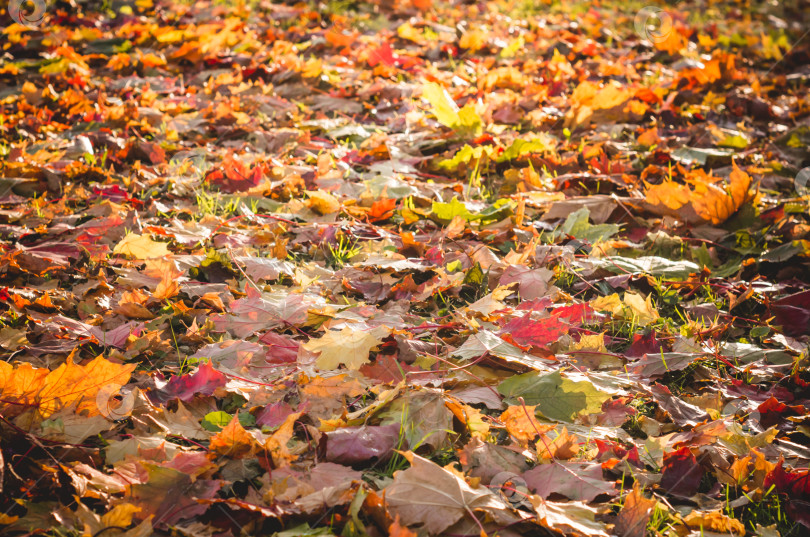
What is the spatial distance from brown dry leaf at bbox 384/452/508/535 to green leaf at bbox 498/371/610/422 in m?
0.35

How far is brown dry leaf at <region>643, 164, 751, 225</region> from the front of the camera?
237cm

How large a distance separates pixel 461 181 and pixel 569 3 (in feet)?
14.1

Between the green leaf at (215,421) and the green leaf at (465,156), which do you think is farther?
the green leaf at (465,156)

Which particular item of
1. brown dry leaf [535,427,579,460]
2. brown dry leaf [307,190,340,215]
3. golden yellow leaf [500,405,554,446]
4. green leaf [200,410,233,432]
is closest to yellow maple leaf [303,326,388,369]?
green leaf [200,410,233,432]

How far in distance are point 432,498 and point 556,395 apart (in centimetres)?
48

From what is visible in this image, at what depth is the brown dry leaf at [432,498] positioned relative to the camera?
1124 mm

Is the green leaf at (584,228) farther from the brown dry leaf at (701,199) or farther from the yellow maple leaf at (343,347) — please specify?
the yellow maple leaf at (343,347)

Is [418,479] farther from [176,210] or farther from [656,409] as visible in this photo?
[176,210]

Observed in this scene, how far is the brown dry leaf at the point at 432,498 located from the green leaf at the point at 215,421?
1.51 feet

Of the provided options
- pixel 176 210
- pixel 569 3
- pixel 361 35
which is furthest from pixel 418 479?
pixel 569 3

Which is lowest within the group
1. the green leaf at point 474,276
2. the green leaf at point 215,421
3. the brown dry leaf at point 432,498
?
the green leaf at point 215,421

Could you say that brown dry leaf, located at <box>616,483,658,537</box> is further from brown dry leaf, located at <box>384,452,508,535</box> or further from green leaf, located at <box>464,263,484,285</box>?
green leaf, located at <box>464,263,484,285</box>

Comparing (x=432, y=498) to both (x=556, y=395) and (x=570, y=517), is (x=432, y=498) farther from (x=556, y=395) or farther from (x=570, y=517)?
(x=556, y=395)

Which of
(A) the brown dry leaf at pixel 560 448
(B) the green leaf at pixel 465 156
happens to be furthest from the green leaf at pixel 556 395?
(B) the green leaf at pixel 465 156
